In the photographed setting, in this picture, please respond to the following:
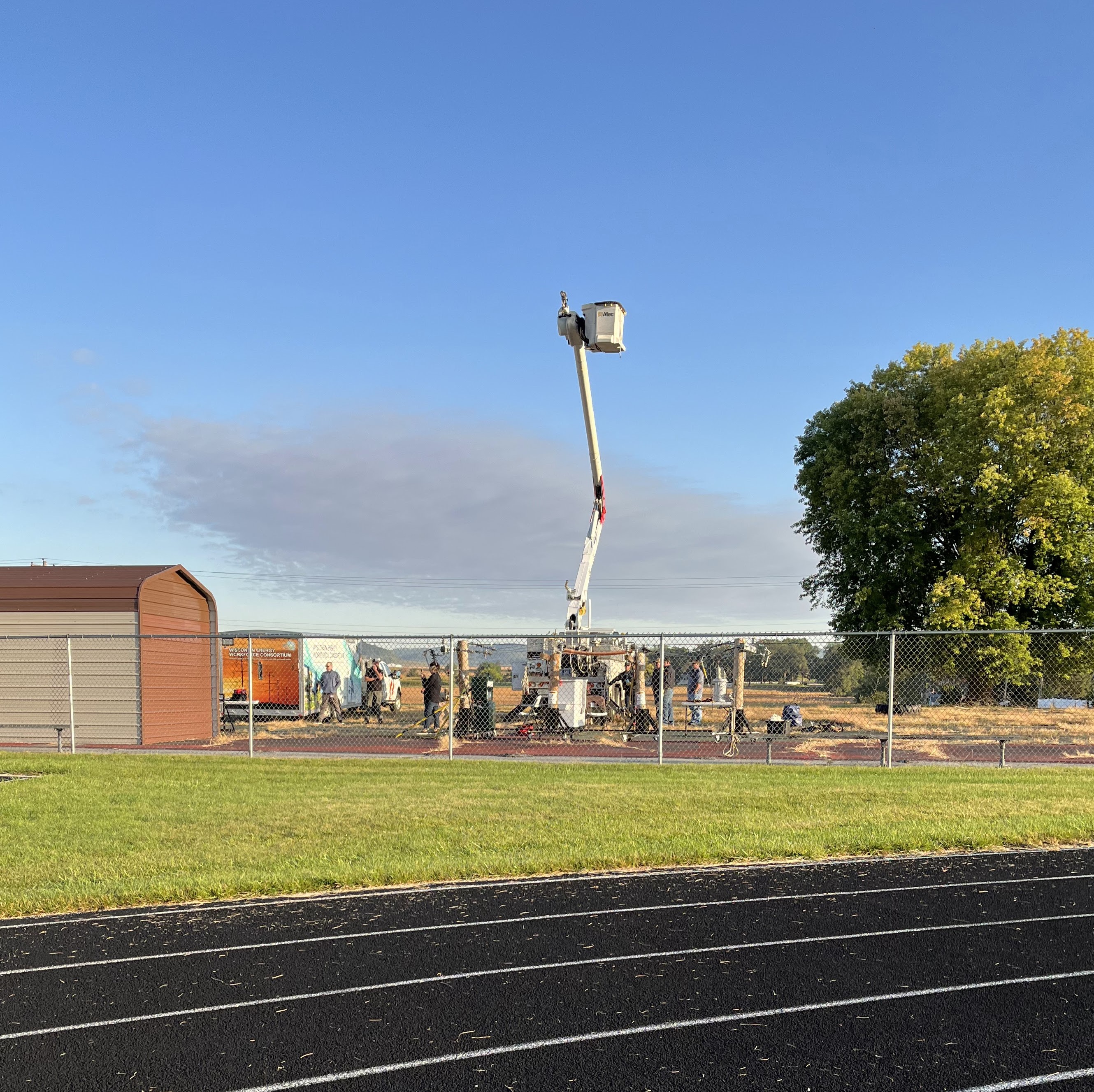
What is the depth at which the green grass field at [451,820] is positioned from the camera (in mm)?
8906

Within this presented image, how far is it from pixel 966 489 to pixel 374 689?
19.9 meters

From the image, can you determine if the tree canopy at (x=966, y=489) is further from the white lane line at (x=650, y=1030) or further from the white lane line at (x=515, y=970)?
the white lane line at (x=650, y=1030)

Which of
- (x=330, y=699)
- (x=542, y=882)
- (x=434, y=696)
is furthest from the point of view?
(x=330, y=699)

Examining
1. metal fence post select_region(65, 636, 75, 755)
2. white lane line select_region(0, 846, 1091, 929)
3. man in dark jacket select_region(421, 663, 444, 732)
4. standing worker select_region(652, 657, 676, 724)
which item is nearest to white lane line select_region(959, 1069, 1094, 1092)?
white lane line select_region(0, 846, 1091, 929)

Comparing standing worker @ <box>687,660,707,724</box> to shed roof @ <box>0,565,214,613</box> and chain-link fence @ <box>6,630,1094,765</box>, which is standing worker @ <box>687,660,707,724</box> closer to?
chain-link fence @ <box>6,630,1094,765</box>

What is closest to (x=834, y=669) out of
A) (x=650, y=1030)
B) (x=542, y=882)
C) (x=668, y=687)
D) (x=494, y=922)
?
(x=668, y=687)

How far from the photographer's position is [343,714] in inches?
1062

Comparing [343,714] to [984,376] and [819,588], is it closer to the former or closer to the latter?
[819,588]

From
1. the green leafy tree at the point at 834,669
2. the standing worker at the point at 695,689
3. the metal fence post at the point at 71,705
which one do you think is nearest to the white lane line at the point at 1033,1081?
the green leafy tree at the point at 834,669

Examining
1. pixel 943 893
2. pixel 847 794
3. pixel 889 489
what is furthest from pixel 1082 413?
pixel 943 893

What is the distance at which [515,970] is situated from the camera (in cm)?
629

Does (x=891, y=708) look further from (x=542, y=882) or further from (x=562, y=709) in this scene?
(x=542, y=882)

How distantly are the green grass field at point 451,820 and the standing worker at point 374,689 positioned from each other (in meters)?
9.58

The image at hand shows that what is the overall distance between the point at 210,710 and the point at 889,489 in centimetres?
2360
